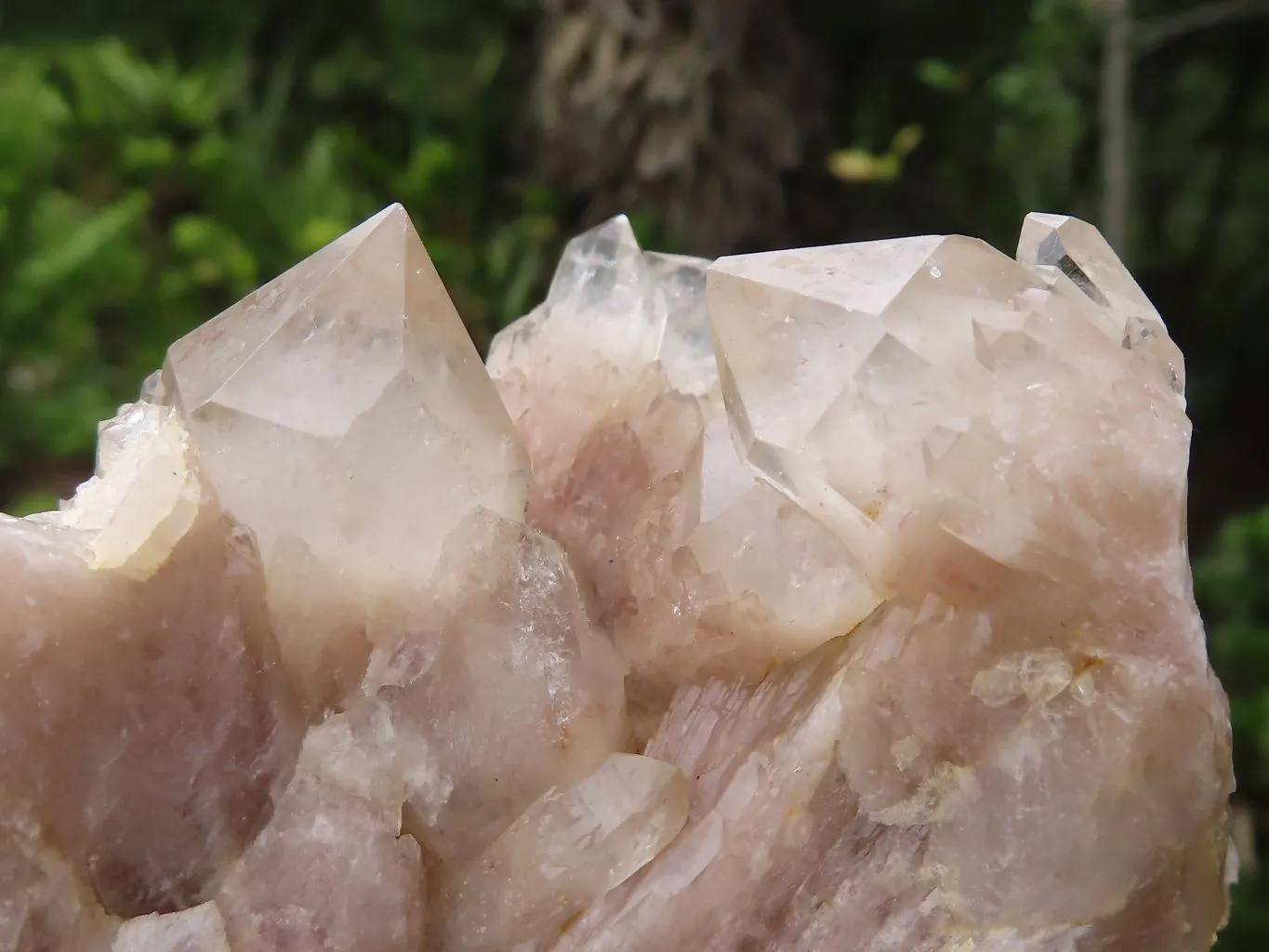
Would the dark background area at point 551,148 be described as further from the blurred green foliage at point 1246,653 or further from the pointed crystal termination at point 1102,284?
the pointed crystal termination at point 1102,284

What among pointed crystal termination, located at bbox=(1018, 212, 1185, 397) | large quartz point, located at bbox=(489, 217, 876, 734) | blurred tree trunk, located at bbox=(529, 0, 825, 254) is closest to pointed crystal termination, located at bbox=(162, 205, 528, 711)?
large quartz point, located at bbox=(489, 217, 876, 734)

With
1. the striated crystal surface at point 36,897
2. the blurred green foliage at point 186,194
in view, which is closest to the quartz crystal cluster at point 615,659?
the striated crystal surface at point 36,897

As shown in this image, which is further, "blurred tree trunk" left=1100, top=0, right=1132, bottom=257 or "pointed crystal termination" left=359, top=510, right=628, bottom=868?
"blurred tree trunk" left=1100, top=0, right=1132, bottom=257

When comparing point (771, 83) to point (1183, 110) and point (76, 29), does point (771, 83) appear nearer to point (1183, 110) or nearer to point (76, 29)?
point (1183, 110)

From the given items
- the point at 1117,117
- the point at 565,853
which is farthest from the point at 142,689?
the point at 1117,117

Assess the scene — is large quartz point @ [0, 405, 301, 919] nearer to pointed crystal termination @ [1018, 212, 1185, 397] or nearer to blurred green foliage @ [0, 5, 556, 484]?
pointed crystal termination @ [1018, 212, 1185, 397]

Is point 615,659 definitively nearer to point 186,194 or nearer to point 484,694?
point 484,694
